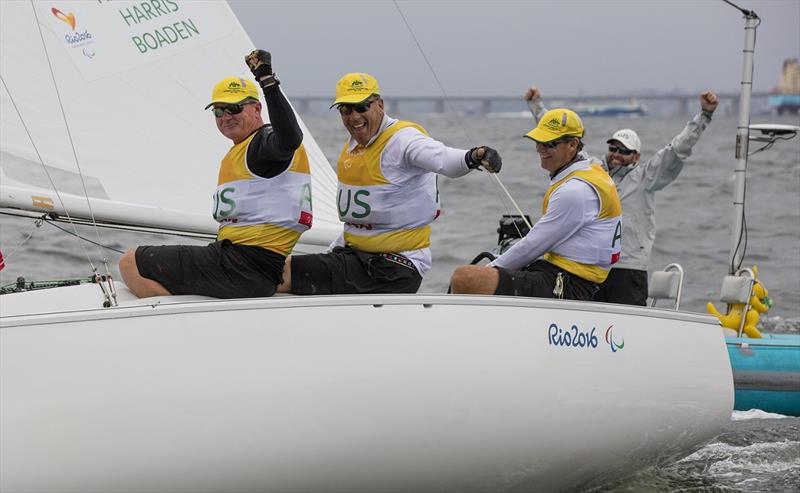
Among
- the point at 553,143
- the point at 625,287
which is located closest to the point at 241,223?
→ the point at 553,143

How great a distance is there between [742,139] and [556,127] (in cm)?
218

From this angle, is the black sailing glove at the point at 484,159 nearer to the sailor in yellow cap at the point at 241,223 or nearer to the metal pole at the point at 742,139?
the sailor in yellow cap at the point at 241,223

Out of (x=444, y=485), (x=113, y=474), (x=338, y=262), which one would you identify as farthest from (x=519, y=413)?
(x=113, y=474)

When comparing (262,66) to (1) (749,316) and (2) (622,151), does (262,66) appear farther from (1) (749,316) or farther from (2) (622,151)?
(1) (749,316)

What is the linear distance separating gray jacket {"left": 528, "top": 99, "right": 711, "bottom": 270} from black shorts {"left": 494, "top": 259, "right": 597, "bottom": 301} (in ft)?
3.87

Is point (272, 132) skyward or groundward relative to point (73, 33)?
groundward

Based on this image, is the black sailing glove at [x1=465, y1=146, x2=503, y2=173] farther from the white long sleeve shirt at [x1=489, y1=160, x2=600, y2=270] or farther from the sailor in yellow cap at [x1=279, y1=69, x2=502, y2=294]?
the white long sleeve shirt at [x1=489, y1=160, x2=600, y2=270]

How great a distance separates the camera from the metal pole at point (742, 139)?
19.5 feet

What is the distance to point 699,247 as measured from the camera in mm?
11055

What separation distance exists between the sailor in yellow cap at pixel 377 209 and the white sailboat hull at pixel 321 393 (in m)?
0.46

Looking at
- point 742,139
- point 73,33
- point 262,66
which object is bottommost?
point 262,66

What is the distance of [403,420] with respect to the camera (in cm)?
343

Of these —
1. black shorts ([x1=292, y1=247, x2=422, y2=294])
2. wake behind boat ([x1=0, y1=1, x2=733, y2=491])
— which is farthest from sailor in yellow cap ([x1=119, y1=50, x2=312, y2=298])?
black shorts ([x1=292, y1=247, x2=422, y2=294])

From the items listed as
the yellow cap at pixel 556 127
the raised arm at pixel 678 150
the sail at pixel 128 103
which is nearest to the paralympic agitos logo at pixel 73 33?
the sail at pixel 128 103
